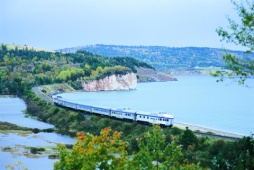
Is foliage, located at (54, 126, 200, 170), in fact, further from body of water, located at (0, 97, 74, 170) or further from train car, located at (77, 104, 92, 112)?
train car, located at (77, 104, 92, 112)

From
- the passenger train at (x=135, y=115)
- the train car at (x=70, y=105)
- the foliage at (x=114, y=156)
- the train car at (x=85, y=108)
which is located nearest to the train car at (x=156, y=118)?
the passenger train at (x=135, y=115)

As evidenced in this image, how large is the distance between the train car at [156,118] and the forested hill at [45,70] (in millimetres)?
78581

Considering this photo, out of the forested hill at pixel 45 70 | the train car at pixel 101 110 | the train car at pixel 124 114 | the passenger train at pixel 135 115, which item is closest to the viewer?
the passenger train at pixel 135 115

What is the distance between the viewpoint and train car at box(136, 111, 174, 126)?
5169cm

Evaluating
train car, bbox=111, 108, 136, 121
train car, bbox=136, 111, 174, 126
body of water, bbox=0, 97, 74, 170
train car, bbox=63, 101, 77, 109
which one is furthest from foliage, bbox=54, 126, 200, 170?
train car, bbox=63, 101, 77, 109

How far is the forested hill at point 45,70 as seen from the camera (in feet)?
463

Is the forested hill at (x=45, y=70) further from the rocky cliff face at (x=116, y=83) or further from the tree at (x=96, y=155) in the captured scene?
the tree at (x=96, y=155)

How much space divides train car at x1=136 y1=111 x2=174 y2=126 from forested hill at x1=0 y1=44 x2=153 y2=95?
7858cm

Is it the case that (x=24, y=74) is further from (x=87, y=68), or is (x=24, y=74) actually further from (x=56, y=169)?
(x=56, y=169)

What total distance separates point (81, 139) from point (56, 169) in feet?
4.60

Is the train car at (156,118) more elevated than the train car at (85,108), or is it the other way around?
the train car at (156,118)

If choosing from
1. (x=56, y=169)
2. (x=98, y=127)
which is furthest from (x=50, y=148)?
(x=56, y=169)

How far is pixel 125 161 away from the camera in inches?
610

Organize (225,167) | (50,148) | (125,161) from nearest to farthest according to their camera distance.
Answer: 1. (125,161)
2. (225,167)
3. (50,148)
